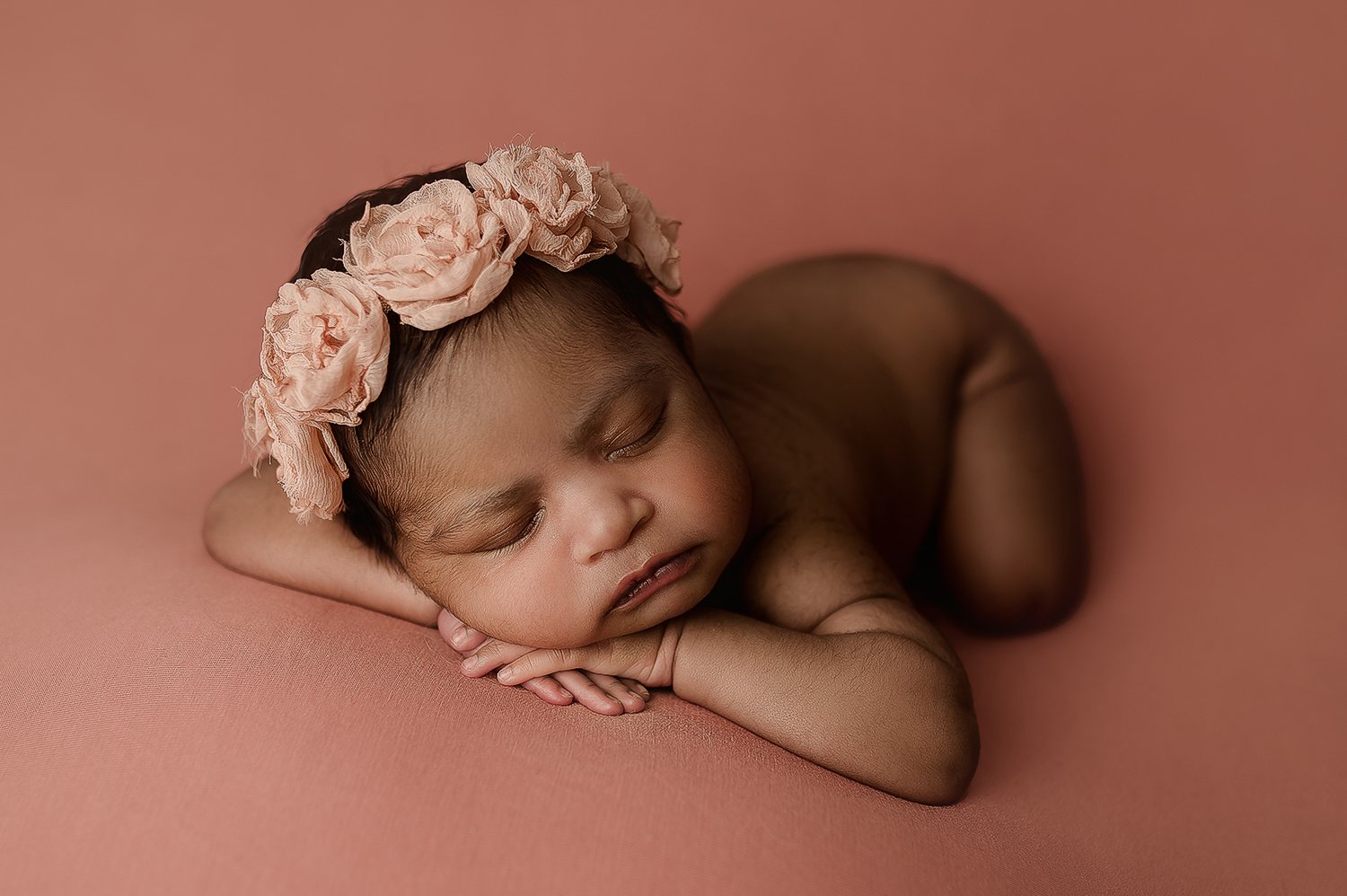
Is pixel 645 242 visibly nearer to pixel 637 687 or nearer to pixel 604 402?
pixel 604 402

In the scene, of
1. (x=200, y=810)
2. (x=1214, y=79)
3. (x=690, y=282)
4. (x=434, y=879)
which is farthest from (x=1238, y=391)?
(x=200, y=810)

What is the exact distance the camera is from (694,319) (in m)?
2.17

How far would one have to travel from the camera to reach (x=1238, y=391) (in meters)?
1.88

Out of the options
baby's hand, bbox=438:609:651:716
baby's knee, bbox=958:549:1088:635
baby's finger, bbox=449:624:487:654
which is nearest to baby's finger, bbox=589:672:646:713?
baby's hand, bbox=438:609:651:716

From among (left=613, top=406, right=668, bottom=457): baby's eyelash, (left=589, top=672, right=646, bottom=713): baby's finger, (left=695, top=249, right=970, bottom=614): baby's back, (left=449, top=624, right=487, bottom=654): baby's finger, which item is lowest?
(left=589, top=672, right=646, bottom=713): baby's finger

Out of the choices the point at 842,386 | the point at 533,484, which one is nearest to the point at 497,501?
the point at 533,484

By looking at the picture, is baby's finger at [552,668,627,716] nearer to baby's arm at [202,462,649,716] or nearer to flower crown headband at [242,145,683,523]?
baby's arm at [202,462,649,716]

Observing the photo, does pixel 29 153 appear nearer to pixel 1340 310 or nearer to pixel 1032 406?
pixel 1032 406

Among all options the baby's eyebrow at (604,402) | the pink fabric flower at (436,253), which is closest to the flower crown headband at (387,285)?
the pink fabric flower at (436,253)

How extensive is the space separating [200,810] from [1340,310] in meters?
1.83

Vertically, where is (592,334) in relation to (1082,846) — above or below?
above

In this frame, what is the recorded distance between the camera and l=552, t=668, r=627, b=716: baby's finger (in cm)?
113

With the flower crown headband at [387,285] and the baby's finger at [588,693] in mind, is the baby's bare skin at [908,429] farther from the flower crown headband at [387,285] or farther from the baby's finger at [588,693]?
the flower crown headband at [387,285]

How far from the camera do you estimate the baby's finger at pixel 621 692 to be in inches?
44.6
